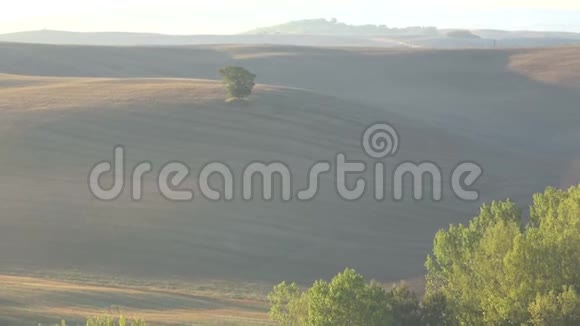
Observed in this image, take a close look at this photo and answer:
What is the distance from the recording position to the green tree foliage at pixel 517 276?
2284 cm

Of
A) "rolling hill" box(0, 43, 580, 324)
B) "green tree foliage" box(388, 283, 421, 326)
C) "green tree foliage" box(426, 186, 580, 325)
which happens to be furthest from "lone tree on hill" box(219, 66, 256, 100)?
"green tree foliage" box(388, 283, 421, 326)

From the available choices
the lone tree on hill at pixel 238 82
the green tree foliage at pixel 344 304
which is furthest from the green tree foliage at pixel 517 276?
the lone tree on hill at pixel 238 82

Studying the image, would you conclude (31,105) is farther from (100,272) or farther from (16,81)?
(100,272)

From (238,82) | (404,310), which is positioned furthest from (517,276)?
(238,82)

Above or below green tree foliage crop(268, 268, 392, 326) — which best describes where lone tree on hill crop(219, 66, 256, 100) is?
above

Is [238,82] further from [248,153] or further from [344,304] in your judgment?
[344,304]

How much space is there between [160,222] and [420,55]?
94.5m

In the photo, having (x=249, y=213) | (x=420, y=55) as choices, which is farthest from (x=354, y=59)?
(x=249, y=213)

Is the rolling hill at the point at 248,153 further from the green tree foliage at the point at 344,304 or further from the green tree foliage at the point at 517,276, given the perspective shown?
the green tree foliage at the point at 517,276

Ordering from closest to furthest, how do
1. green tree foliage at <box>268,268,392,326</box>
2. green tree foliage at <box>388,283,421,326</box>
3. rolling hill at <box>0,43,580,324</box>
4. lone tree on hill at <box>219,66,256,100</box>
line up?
1. green tree foliage at <box>268,268,392,326</box>
2. green tree foliage at <box>388,283,421,326</box>
3. rolling hill at <box>0,43,580,324</box>
4. lone tree on hill at <box>219,66,256,100</box>

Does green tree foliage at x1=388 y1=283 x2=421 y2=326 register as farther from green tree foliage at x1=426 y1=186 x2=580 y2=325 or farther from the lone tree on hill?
the lone tree on hill

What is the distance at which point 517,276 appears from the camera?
77.7 ft

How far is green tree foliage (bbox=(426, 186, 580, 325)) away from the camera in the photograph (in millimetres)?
22844

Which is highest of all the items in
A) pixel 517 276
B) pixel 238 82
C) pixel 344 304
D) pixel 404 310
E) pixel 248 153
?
pixel 238 82
